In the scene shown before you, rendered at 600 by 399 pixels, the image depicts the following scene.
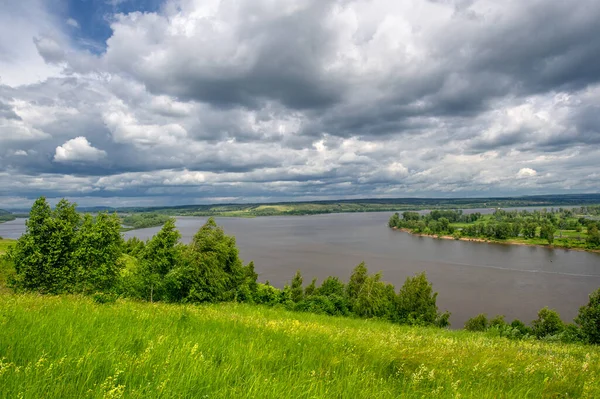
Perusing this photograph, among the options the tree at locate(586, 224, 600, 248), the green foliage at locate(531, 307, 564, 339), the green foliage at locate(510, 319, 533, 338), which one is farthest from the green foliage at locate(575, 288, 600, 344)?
the tree at locate(586, 224, 600, 248)

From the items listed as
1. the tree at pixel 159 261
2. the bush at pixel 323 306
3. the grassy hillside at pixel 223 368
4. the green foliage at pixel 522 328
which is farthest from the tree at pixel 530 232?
the grassy hillside at pixel 223 368

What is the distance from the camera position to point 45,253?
2609cm

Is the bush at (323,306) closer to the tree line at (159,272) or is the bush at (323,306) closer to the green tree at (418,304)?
the tree line at (159,272)

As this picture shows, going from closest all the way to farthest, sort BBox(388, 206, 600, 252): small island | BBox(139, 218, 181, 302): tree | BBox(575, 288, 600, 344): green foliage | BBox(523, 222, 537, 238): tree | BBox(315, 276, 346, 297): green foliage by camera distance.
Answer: BBox(139, 218, 181, 302): tree, BBox(575, 288, 600, 344): green foliage, BBox(315, 276, 346, 297): green foliage, BBox(388, 206, 600, 252): small island, BBox(523, 222, 537, 238): tree

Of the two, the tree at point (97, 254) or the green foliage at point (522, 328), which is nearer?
the tree at point (97, 254)

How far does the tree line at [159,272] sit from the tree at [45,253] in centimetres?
6

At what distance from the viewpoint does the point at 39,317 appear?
15.6ft

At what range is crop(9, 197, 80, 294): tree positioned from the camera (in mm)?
25250

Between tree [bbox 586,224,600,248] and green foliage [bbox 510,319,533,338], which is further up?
green foliage [bbox 510,319,533,338]

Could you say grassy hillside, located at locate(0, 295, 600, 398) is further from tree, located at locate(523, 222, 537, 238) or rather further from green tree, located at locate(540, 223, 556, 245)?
tree, located at locate(523, 222, 537, 238)

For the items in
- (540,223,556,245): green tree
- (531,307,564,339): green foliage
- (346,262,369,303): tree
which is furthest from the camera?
(540,223,556,245): green tree

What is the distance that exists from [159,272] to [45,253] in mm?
9001

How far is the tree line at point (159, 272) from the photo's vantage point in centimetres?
2581

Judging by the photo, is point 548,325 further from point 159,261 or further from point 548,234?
point 548,234
